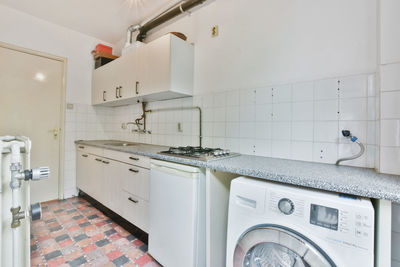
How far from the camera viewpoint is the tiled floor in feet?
4.81

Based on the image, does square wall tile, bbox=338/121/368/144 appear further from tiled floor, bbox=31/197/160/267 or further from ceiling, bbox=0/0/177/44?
ceiling, bbox=0/0/177/44

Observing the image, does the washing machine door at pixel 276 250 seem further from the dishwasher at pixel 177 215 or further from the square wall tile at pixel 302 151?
the square wall tile at pixel 302 151

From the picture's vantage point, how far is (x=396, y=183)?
0.83m

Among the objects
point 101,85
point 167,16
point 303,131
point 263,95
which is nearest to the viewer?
point 303,131

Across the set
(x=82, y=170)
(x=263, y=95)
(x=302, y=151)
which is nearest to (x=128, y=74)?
(x=82, y=170)

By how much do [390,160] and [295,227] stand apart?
729 mm

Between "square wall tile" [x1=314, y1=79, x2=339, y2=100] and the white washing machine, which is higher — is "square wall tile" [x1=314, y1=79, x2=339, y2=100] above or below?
above

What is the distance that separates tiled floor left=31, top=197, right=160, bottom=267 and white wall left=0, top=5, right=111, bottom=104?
1743mm

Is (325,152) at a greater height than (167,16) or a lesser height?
lesser

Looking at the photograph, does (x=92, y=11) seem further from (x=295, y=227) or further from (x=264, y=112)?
(x=295, y=227)

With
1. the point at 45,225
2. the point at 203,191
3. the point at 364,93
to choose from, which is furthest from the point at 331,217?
the point at 45,225

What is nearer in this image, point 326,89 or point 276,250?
point 276,250

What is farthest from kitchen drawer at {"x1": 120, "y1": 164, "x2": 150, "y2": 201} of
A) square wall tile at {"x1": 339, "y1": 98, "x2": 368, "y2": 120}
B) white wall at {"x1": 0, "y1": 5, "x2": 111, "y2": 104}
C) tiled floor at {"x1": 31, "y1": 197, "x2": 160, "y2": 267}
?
white wall at {"x1": 0, "y1": 5, "x2": 111, "y2": 104}

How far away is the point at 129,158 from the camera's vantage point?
1.83m
